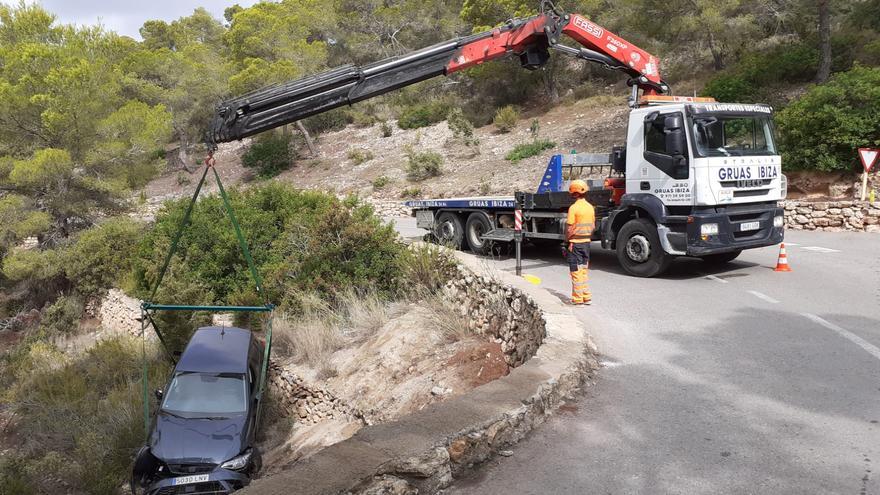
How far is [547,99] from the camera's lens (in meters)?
37.1

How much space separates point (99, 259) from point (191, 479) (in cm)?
1303

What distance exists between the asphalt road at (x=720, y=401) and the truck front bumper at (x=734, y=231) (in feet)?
2.04

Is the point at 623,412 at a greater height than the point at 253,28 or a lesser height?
lesser

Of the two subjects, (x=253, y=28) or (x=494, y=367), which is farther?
(x=253, y=28)

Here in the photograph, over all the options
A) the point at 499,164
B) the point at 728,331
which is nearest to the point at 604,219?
the point at 728,331

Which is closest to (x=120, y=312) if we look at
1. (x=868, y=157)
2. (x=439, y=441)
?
(x=439, y=441)

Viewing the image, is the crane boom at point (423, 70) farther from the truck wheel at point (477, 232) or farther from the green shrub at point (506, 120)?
the green shrub at point (506, 120)

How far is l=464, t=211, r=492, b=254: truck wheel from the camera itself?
13.9 m

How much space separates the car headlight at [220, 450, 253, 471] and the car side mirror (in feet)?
24.3

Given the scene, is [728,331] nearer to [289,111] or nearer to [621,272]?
[621,272]

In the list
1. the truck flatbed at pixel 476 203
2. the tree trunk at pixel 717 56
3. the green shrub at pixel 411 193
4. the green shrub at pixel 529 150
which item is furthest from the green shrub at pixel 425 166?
the truck flatbed at pixel 476 203

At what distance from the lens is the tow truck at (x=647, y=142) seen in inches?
349

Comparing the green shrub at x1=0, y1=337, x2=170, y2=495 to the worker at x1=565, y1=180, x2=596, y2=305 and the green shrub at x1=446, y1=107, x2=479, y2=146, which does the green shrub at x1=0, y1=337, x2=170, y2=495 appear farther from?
the green shrub at x1=446, y1=107, x2=479, y2=146

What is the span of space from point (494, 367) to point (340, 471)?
152 inches
